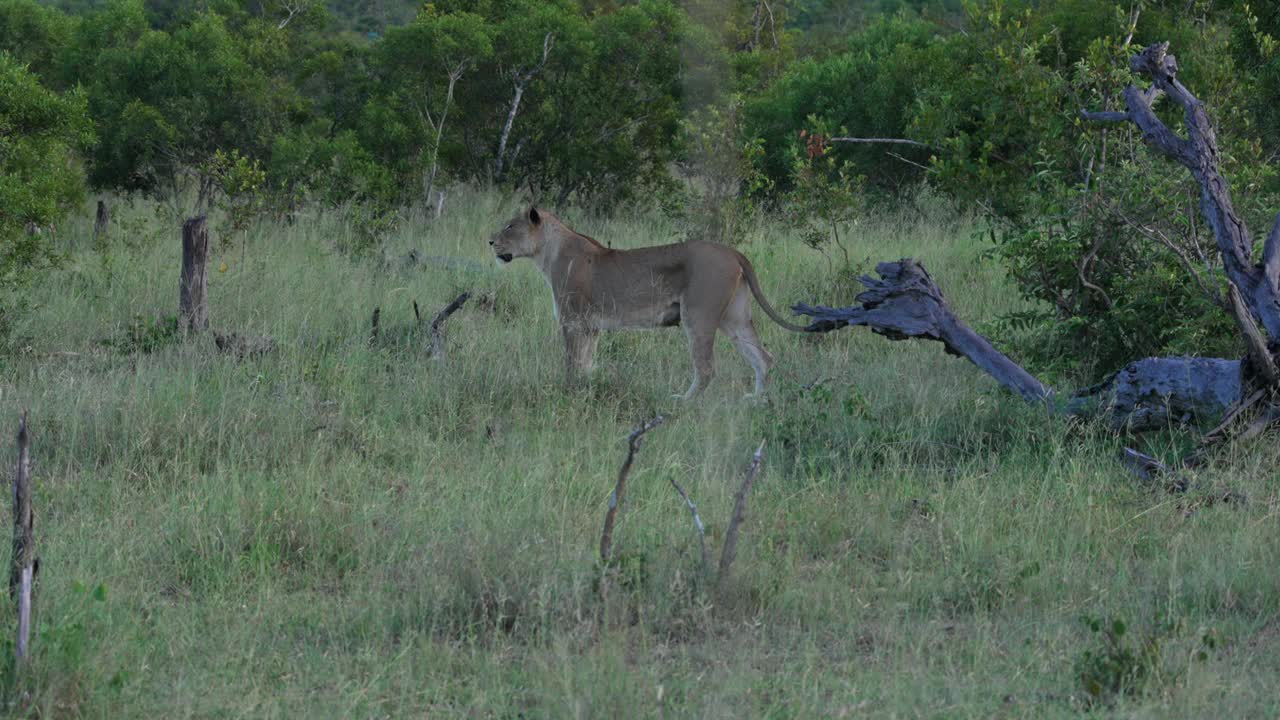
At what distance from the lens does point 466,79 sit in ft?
52.9

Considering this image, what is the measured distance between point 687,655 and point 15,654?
7.08 feet

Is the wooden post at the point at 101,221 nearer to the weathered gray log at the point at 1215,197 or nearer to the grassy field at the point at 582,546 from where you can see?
the grassy field at the point at 582,546

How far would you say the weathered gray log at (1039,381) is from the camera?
6848 millimetres

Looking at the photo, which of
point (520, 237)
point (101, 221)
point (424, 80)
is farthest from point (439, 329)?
point (424, 80)

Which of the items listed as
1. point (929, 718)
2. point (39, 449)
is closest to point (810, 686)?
point (929, 718)

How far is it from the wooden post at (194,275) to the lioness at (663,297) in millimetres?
2268

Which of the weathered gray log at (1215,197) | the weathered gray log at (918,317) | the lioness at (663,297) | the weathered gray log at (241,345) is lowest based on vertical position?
the weathered gray log at (241,345)

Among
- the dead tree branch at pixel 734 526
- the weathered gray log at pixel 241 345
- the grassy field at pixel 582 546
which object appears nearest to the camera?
the grassy field at pixel 582 546

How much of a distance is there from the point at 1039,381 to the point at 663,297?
2.70 metres

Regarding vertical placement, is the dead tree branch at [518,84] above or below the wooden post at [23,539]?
above

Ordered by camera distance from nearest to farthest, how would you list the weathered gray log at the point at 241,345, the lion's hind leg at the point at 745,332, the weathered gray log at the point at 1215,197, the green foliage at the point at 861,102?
the weathered gray log at the point at 1215,197, the weathered gray log at the point at 241,345, the lion's hind leg at the point at 745,332, the green foliage at the point at 861,102

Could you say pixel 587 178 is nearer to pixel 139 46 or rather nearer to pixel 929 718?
pixel 139 46

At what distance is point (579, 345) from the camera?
360 inches

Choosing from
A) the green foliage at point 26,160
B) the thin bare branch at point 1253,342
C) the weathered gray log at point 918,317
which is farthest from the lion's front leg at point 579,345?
the thin bare branch at point 1253,342
